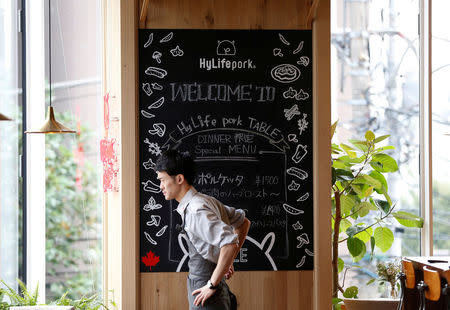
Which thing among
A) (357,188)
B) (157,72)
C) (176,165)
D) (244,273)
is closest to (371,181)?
(357,188)

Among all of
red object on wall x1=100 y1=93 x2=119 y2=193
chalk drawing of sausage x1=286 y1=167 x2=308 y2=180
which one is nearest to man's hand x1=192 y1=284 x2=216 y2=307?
chalk drawing of sausage x1=286 y1=167 x2=308 y2=180

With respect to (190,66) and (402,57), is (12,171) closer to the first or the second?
(190,66)

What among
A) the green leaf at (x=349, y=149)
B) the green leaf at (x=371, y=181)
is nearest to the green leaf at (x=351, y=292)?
the green leaf at (x=371, y=181)

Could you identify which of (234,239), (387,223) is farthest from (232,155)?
(387,223)

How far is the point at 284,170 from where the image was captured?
4426 millimetres

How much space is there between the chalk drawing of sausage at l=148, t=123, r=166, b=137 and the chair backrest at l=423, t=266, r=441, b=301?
2050mm

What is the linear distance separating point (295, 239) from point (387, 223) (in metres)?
1.99

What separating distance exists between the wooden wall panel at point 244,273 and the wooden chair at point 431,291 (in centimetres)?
65

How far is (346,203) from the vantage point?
548 cm

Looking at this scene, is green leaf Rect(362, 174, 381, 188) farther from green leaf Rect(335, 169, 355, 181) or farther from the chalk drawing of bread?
the chalk drawing of bread

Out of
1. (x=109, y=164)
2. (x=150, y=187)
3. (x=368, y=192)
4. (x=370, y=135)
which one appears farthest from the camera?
(x=368, y=192)

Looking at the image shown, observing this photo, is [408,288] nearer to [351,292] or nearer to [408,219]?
[351,292]

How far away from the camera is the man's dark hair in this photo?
348cm

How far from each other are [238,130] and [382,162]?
6.08 ft
